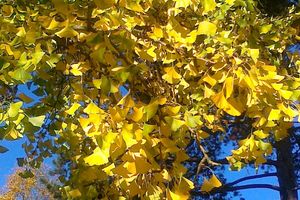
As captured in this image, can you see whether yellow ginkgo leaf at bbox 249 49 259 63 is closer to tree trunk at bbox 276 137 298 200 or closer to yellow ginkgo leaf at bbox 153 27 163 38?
yellow ginkgo leaf at bbox 153 27 163 38

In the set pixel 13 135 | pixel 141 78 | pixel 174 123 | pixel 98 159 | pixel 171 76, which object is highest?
pixel 141 78

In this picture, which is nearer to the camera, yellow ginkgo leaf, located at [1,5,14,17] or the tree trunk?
yellow ginkgo leaf, located at [1,5,14,17]

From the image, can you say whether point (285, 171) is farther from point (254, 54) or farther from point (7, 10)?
point (7, 10)

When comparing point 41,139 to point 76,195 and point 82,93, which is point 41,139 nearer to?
point 76,195

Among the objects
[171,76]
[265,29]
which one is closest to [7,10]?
[171,76]

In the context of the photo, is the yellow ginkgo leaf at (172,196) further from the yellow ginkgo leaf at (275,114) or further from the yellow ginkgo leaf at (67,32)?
the yellow ginkgo leaf at (67,32)

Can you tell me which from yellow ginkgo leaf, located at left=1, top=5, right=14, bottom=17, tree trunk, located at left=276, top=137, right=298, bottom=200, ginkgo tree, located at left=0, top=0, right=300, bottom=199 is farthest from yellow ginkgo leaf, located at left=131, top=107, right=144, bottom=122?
tree trunk, located at left=276, top=137, right=298, bottom=200

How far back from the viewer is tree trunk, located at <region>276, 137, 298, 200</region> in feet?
30.6

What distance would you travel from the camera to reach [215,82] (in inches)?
86.2

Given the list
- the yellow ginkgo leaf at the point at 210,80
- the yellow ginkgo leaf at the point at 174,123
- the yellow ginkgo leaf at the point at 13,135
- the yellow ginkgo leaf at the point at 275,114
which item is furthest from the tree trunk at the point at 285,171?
the yellow ginkgo leaf at the point at 13,135

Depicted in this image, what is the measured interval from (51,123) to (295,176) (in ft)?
23.7

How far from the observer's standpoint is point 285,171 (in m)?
9.38

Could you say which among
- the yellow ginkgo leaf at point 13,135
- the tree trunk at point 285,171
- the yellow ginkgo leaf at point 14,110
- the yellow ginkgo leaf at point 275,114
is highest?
the tree trunk at point 285,171

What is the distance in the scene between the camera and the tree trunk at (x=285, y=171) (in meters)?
9.33
